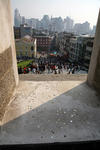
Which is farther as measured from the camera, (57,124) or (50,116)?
(50,116)

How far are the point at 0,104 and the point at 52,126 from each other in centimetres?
131

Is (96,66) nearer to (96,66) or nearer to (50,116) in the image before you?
(96,66)

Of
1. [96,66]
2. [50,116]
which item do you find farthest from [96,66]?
[50,116]

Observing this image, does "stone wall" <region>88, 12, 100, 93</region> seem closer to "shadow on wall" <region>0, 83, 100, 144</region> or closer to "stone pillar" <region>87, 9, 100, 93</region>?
"stone pillar" <region>87, 9, 100, 93</region>

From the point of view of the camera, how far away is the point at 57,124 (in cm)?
251

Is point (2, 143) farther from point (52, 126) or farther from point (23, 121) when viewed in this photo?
point (52, 126)

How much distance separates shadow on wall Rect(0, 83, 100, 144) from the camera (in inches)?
85.3

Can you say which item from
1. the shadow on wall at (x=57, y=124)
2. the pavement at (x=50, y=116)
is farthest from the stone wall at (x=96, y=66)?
the shadow on wall at (x=57, y=124)

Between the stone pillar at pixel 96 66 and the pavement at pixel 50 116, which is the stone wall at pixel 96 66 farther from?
the pavement at pixel 50 116

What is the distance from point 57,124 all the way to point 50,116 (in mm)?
292

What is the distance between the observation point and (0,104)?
8.48ft

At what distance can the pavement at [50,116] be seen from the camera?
86.6 inches

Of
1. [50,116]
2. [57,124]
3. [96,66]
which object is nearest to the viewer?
[57,124]

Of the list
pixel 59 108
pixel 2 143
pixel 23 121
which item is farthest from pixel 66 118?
pixel 2 143
